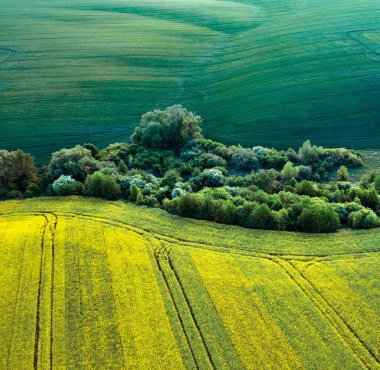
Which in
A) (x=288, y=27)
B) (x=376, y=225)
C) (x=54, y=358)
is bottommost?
(x=54, y=358)

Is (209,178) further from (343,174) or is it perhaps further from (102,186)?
(343,174)

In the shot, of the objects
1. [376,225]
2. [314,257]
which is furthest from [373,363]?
[376,225]

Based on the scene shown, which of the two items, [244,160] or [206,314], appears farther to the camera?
[244,160]

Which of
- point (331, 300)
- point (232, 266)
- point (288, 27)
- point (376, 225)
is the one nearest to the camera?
point (331, 300)

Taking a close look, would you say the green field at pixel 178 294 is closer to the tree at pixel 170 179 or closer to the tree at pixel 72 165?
the tree at pixel 170 179

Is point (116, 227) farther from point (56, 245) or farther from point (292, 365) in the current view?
point (292, 365)

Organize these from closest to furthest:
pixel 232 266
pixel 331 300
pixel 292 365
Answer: pixel 292 365 < pixel 331 300 < pixel 232 266

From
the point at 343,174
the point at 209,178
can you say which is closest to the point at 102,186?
the point at 209,178
